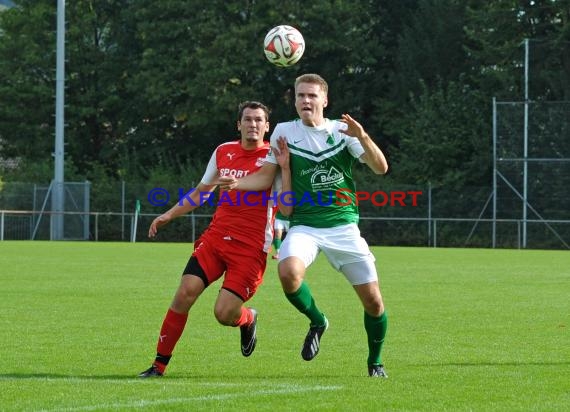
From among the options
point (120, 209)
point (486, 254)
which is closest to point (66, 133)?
point (120, 209)

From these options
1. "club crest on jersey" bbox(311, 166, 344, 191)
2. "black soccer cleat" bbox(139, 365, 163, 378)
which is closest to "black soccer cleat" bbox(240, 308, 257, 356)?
"black soccer cleat" bbox(139, 365, 163, 378)

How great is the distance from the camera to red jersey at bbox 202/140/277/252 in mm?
8305

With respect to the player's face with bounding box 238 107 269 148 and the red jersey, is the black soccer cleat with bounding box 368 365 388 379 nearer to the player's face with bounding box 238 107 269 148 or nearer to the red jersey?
the red jersey

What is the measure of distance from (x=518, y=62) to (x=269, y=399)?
3512cm

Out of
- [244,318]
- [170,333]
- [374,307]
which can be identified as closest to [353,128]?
[374,307]

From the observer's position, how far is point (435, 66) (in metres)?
44.8

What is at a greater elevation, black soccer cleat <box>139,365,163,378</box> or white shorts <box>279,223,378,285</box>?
white shorts <box>279,223,378,285</box>

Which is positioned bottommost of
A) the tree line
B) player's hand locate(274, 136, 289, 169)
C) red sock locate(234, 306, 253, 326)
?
red sock locate(234, 306, 253, 326)

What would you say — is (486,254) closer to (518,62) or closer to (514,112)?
(514,112)

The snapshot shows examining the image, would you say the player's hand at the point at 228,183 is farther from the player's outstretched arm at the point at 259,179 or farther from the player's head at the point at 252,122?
the player's head at the point at 252,122

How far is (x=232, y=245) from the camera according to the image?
27.1 ft

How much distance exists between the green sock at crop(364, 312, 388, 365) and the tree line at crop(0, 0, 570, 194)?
32299mm

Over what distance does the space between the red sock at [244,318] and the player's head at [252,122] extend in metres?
1.25

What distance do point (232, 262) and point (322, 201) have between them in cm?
83
